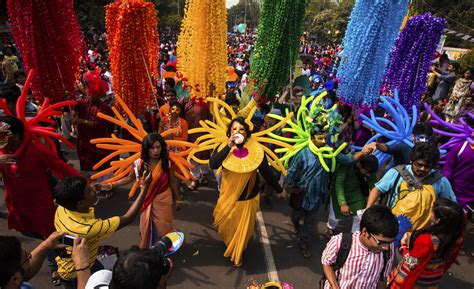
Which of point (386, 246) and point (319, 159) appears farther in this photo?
point (319, 159)

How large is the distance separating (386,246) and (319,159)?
1699mm

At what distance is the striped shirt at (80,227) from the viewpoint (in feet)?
7.66

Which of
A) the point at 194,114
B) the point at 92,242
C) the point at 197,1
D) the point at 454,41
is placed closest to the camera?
the point at 92,242

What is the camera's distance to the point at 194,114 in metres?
5.36

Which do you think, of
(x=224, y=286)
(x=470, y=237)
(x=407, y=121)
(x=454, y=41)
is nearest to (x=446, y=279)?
(x=470, y=237)

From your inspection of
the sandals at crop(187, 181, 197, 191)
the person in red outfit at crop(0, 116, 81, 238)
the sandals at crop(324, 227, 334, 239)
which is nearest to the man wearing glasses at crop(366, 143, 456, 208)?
the sandals at crop(324, 227, 334, 239)

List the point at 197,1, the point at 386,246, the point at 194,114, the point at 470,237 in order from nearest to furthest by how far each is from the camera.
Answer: the point at 386,246 → the point at 197,1 → the point at 470,237 → the point at 194,114

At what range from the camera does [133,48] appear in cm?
420

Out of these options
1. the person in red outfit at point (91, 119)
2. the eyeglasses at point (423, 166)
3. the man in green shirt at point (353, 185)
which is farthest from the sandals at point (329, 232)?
the person in red outfit at point (91, 119)

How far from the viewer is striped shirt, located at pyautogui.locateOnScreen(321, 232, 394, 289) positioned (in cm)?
219

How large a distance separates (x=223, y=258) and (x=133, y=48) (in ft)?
9.28

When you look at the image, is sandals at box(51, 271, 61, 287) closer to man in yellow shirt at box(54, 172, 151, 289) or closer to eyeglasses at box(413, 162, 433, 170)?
man in yellow shirt at box(54, 172, 151, 289)

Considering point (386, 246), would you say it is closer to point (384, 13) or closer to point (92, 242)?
point (92, 242)

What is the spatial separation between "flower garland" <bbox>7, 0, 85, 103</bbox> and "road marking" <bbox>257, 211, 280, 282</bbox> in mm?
3224
